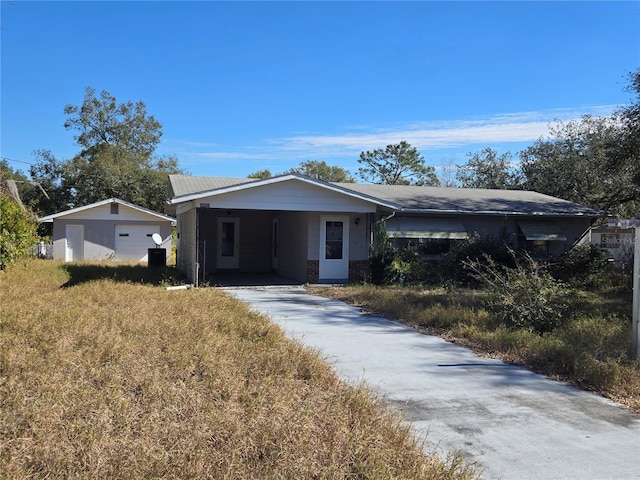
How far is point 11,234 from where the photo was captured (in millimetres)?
13773

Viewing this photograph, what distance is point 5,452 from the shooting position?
3.29 meters

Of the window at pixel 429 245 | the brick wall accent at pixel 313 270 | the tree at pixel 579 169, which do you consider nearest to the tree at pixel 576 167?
the tree at pixel 579 169

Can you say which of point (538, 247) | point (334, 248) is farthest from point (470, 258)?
point (538, 247)

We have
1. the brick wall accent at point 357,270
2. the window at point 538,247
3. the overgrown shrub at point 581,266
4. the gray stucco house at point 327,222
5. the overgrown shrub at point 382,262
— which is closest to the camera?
the gray stucco house at point 327,222

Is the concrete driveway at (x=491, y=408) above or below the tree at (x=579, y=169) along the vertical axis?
below

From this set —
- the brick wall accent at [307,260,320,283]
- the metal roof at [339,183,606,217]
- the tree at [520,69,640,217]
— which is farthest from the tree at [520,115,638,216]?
the brick wall accent at [307,260,320,283]

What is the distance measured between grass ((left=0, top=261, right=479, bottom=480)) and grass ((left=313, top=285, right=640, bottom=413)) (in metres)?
2.78

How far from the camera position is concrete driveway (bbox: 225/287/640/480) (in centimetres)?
376

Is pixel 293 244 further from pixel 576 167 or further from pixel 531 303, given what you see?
pixel 576 167

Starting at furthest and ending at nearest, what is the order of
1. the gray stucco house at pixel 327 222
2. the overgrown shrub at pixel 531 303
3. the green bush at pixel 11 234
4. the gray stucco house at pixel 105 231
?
the gray stucco house at pixel 105 231 < the gray stucco house at pixel 327 222 < the green bush at pixel 11 234 < the overgrown shrub at pixel 531 303

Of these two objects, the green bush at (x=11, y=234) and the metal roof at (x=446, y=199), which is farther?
the metal roof at (x=446, y=199)

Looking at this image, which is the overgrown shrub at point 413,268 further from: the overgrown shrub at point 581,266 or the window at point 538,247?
the window at point 538,247

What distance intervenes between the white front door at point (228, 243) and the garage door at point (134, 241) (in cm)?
907

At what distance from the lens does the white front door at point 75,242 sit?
2681 cm
